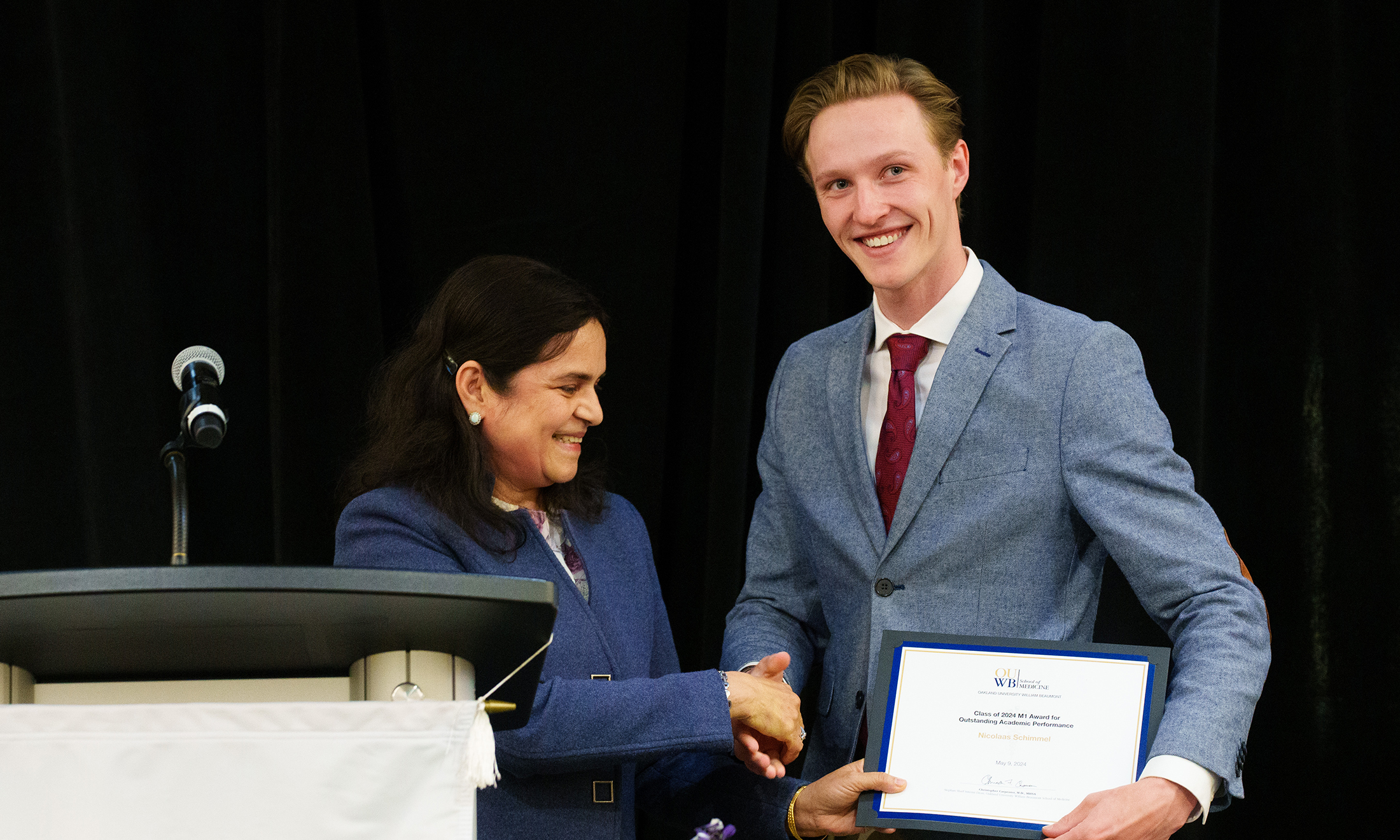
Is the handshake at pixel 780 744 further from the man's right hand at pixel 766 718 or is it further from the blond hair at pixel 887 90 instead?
the blond hair at pixel 887 90

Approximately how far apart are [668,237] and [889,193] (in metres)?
0.89

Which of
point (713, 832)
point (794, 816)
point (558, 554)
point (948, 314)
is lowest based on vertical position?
point (794, 816)

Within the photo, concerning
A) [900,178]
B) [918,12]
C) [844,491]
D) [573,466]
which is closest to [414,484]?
[573,466]

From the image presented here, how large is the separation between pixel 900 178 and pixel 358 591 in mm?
Result: 1328

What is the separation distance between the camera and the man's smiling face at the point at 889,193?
80.0 inches

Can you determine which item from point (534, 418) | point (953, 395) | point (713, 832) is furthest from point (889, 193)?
point (713, 832)

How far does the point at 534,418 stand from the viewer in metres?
2.02

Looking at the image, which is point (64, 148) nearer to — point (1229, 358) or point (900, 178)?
point (900, 178)

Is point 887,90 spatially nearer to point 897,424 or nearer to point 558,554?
point 897,424

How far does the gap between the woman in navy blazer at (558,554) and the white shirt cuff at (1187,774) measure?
313mm

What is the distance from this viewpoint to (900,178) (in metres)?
2.06

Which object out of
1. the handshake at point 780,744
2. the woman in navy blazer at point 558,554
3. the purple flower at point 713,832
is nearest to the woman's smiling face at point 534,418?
the woman in navy blazer at point 558,554

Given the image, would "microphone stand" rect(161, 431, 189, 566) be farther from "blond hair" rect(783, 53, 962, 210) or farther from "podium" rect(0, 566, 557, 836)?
"blond hair" rect(783, 53, 962, 210)

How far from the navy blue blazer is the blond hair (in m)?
0.75
